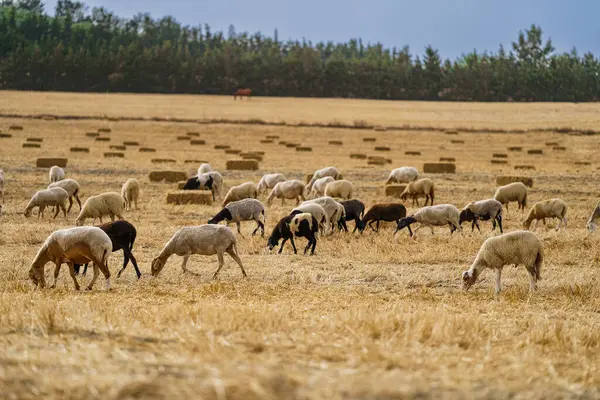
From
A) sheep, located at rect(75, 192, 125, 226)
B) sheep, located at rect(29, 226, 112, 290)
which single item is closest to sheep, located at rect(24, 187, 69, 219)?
sheep, located at rect(75, 192, 125, 226)

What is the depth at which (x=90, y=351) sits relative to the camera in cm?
672

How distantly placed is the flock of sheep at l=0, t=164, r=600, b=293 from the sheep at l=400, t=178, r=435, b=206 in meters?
0.03

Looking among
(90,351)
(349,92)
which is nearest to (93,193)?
(90,351)

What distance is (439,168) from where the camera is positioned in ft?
117

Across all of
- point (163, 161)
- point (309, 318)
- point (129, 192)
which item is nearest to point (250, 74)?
point (163, 161)

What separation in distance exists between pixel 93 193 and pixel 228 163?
9.35 m

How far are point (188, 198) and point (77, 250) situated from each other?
1097 centimetres

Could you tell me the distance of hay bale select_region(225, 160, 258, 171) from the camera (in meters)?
35.0

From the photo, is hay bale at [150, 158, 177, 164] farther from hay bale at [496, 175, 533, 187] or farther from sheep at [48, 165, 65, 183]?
hay bale at [496, 175, 533, 187]

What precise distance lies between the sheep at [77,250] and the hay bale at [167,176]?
16673 millimetres

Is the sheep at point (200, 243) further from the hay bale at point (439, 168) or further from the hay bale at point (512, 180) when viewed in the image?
the hay bale at point (439, 168)

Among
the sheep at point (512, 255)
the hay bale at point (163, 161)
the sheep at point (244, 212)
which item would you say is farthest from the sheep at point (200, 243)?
the hay bale at point (163, 161)

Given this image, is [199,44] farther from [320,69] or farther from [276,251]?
[276,251]

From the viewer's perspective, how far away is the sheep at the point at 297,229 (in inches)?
692
